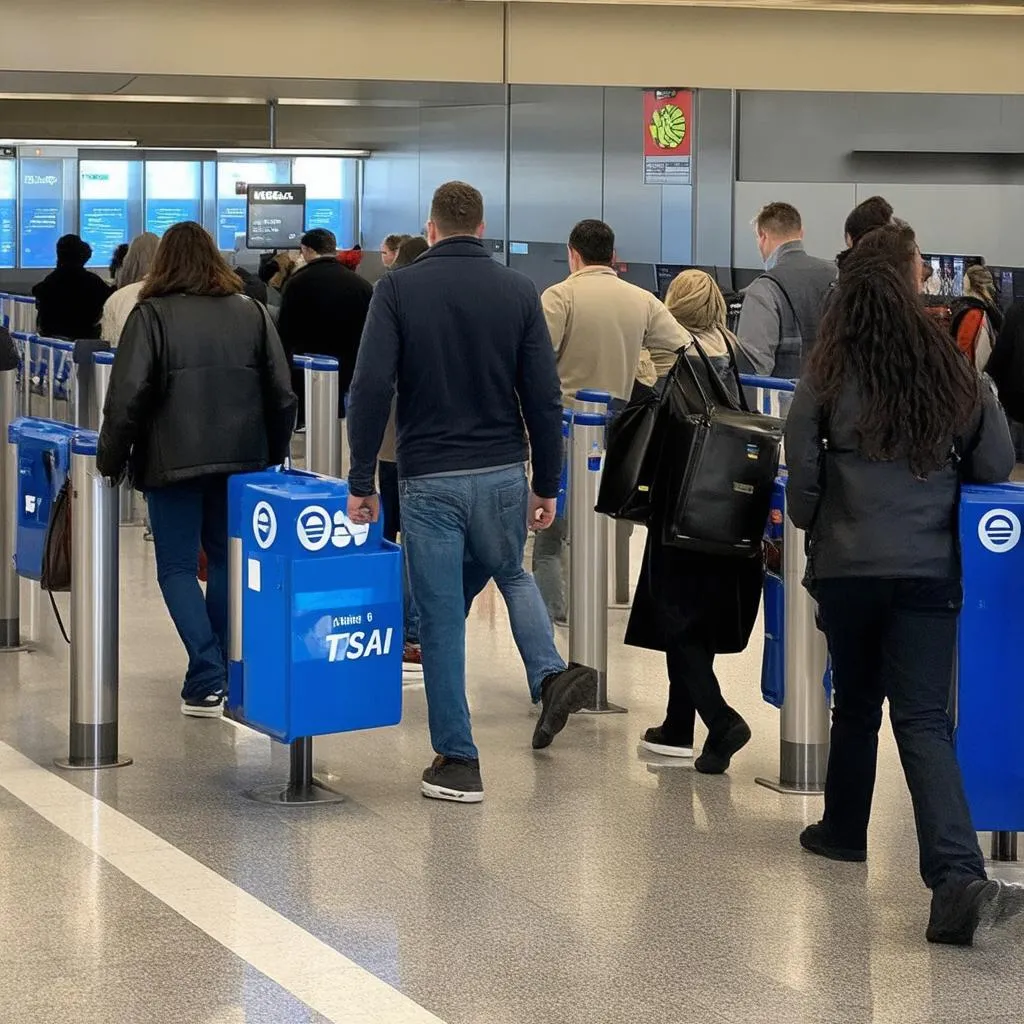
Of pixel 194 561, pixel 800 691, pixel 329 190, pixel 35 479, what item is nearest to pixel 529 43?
pixel 329 190

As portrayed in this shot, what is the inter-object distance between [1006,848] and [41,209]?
12.8m

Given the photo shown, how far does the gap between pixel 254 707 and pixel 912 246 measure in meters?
2.24

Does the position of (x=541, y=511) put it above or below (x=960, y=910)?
above

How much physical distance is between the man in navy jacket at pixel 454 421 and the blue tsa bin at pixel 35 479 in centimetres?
191

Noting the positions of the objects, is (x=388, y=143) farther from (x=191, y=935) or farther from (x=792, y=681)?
(x=191, y=935)

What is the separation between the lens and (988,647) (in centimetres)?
448

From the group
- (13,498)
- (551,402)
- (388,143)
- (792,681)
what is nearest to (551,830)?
(792,681)

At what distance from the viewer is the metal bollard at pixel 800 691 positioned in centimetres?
546

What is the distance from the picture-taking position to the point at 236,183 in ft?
51.3

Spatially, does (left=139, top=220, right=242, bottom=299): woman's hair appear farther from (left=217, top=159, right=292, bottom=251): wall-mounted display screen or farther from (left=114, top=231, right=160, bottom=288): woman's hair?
(left=217, top=159, right=292, bottom=251): wall-mounted display screen

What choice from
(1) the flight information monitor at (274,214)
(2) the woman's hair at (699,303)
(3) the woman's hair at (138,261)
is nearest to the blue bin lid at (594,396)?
(2) the woman's hair at (699,303)

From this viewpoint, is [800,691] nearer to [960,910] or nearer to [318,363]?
[960,910]

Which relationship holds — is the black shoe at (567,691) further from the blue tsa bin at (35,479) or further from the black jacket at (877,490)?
the blue tsa bin at (35,479)

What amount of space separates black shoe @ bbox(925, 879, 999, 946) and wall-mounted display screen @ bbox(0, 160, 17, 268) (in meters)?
13.0
